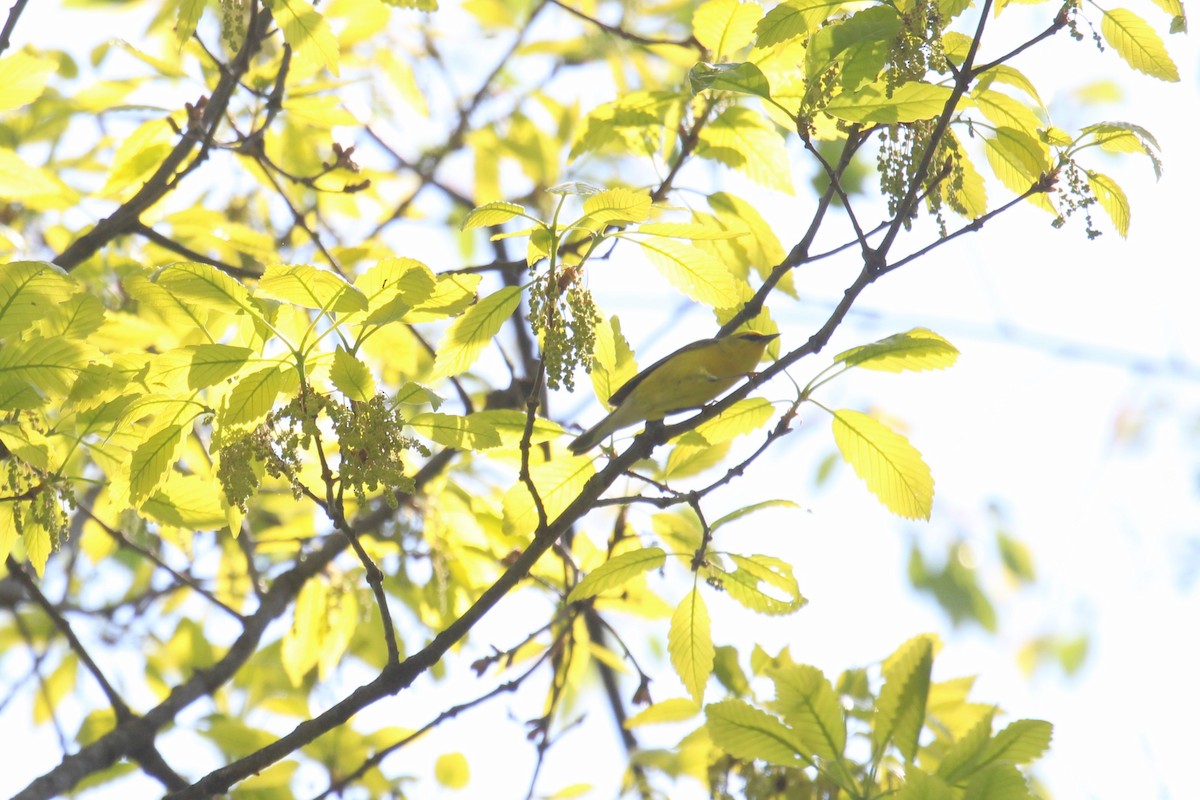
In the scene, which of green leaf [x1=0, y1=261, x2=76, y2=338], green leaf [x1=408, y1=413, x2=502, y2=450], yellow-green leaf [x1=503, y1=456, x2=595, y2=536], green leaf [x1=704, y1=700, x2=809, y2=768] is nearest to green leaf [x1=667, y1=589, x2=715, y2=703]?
green leaf [x1=704, y1=700, x2=809, y2=768]

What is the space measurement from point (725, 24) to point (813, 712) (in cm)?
207

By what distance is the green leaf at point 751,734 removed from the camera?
2.83 m

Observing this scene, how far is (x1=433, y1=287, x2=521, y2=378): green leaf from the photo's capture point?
253 centimetres

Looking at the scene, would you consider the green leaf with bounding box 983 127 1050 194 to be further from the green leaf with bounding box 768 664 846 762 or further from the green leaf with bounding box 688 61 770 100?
the green leaf with bounding box 768 664 846 762

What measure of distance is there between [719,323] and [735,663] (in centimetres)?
A: 145

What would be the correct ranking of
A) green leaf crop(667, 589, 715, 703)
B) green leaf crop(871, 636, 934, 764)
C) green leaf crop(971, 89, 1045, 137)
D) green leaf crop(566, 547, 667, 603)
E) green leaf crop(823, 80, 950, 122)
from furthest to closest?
green leaf crop(871, 636, 934, 764), green leaf crop(667, 589, 715, 703), green leaf crop(566, 547, 667, 603), green leaf crop(971, 89, 1045, 137), green leaf crop(823, 80, 950, 122)

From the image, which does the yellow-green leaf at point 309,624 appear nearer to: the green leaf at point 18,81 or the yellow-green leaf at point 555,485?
the yellow-green leaf at point 555,485

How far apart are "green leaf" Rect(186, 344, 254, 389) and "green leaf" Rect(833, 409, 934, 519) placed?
1475 millimetres

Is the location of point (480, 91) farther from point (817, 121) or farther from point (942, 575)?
point (942, 575)

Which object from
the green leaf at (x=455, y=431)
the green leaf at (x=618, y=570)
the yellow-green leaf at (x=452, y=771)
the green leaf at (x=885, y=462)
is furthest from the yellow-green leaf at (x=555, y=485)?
the yellow-green leaf at (x=452, y=771)

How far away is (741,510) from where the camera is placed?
8.58 feet

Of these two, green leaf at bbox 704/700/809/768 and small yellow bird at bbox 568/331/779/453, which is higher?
small yellow bird at bbox 568/331/779/453

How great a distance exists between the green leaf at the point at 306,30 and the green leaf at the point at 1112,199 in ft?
7.26

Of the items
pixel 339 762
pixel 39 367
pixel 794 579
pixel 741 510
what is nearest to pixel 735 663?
pixel 794 579
